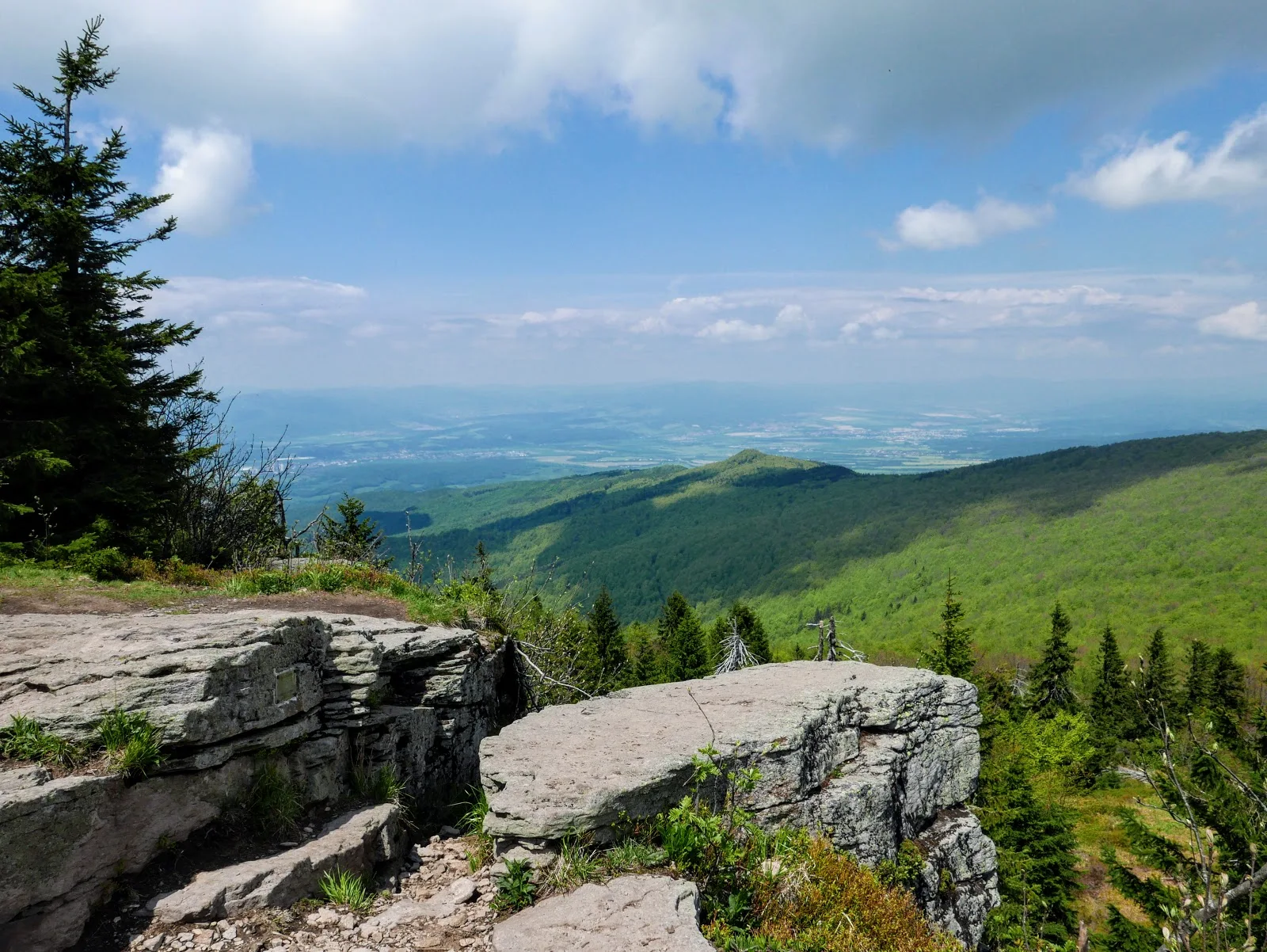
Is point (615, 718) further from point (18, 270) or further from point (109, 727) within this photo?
point (18, 270)

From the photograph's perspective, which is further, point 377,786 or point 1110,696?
point 1110,696

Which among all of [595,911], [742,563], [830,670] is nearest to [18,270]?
[595,911]

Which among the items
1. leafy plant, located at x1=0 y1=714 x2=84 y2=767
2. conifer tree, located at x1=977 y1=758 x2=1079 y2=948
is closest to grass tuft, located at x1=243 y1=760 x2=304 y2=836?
leafy plant, located at x1=0 y1=714 x2=84 y2=767

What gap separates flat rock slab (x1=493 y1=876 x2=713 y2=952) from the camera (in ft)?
16.5

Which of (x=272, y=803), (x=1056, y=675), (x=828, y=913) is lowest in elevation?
(x=1056, y=675)

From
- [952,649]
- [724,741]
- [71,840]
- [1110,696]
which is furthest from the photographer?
[1110,696]

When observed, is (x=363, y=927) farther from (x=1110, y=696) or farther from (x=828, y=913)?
(x=1110, y=696)

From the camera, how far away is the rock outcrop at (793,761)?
6.80m

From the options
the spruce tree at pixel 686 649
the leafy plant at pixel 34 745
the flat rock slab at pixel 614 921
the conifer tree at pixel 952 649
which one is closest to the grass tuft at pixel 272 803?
the leafy plant at pixel 34 745

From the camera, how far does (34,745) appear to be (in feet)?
19.2

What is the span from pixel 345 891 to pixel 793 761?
18.3 feet

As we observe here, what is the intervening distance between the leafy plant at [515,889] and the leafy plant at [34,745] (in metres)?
3.93

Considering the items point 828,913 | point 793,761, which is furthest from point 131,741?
point 793,761

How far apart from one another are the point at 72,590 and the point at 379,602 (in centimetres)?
463
